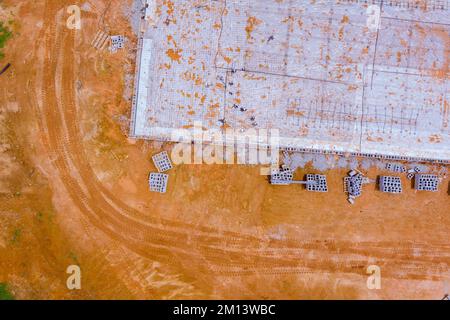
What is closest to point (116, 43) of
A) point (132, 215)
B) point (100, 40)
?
point (100, 40)

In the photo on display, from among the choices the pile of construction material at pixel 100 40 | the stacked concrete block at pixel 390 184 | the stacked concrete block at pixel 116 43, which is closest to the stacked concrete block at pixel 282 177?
the stacked concrete block at pixel 390 184

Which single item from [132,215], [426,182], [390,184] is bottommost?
[132,215]

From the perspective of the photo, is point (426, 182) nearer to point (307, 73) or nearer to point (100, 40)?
point (307, 73)

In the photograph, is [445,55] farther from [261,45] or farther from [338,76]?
[261,45]

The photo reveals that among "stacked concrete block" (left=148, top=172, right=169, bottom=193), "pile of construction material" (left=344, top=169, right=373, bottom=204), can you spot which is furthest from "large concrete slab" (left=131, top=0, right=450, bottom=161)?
"stacked concrete block" (left=148, top=172, right=169, bottom=193)

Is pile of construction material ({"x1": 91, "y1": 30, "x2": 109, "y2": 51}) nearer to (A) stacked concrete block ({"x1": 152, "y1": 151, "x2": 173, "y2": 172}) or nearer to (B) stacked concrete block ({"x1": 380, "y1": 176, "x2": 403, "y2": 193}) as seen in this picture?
(A) stacked concrete block ({"x1": 152, "y1": 151, "x2": 173, "y2": 172})

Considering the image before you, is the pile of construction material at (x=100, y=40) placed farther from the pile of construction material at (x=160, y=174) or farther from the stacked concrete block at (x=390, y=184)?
the stacked concrete block at (x=390, y=184)
